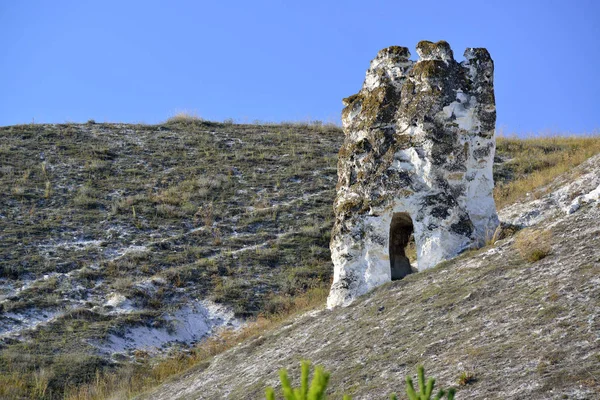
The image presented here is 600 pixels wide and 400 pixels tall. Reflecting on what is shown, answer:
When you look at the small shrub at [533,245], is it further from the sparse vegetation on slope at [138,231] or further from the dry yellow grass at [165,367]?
the sparse vegetation on slope at [138,231]

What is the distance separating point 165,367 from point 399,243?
4941 mm

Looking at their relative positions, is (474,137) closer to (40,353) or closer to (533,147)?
(40,353)

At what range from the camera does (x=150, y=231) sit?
846 inches

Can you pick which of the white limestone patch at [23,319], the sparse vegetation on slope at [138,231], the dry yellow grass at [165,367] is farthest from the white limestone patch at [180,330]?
the white limestone patch at [23,319]

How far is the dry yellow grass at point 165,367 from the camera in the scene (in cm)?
1403

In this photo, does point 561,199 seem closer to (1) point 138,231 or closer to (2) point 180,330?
(2) point 180,330

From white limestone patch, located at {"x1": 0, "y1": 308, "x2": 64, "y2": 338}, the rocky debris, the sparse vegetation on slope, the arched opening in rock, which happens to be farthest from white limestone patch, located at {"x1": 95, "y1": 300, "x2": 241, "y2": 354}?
the arched opening in rock

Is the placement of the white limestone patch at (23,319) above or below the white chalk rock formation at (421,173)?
below

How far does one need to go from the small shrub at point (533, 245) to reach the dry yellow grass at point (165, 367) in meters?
4.47

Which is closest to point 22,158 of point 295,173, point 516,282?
point 295,173

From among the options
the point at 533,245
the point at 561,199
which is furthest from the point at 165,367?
the point at 561,199

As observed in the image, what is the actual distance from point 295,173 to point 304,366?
74.3 feet

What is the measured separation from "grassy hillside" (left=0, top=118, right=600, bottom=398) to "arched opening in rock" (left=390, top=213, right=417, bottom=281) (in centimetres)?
219

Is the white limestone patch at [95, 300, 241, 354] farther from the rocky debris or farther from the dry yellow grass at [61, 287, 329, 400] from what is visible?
the rocky debris
